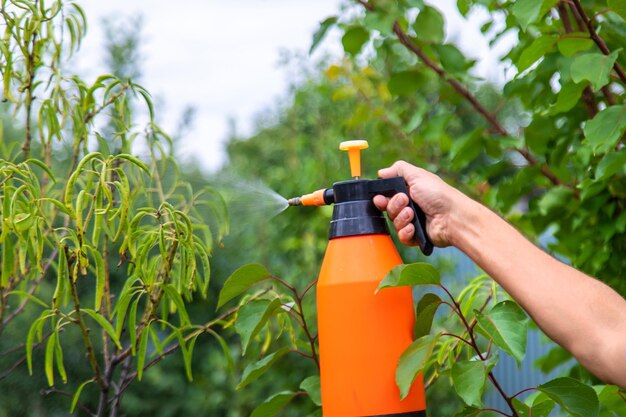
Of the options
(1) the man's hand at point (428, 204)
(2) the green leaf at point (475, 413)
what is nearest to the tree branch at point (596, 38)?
→ (1) the man's hand at point (428, 204)

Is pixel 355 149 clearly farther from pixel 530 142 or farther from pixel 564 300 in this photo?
pixel 530 142

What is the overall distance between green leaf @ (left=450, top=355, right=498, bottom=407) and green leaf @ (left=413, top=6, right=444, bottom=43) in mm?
990

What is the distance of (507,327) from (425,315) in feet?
0.47

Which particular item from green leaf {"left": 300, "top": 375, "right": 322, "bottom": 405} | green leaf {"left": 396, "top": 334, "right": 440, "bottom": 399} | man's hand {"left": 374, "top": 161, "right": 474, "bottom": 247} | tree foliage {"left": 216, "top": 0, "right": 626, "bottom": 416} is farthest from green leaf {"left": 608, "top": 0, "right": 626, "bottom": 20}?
green leaf {"left": 300, "top": 375, "right": 322, "bottom": 405}

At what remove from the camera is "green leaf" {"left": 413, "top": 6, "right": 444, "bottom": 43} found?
6.89ft

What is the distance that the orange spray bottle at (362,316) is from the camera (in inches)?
54.3

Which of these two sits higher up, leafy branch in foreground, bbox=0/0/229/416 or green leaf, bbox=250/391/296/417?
leafy branch in foreground, bbox=0/0/229/416

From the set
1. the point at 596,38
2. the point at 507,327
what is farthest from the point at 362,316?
the point at 596,38

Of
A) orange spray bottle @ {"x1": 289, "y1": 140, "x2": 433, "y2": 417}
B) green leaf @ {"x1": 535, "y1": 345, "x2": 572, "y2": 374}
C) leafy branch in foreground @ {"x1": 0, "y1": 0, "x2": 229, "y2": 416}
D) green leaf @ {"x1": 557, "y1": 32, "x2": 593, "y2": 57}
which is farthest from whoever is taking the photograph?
green leaf @ {"x1": 535, "y1": 345, "x2": 572, "y2": 374}

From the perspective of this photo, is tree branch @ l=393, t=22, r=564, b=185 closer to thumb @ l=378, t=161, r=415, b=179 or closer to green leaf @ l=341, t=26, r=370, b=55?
green leaf @ l=341, t=26, r=370, b=55

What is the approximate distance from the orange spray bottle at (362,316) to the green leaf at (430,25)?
30.0 inches

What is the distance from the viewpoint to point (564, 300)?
134cm

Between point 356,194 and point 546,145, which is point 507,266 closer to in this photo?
point 356,194

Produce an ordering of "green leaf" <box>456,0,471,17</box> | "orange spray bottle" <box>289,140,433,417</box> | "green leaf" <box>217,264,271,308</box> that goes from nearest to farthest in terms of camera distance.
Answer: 1. "orange spray bottle" <box>289,140,433,417</box>
2. "green leaf" <box>217,264,271,308</box>
3. "green leaf" <box>456,0,471,17</box>
